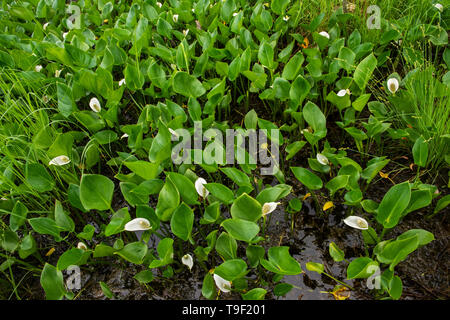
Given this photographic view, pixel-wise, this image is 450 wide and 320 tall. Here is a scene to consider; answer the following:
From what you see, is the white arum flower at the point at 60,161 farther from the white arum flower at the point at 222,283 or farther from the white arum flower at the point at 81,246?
the white arum flower at the point at 222,283

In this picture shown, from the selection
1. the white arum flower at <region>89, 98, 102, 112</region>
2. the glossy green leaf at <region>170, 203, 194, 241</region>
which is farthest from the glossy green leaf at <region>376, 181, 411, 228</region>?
the white arum flower at <region>89, 98, 102, 112</region>

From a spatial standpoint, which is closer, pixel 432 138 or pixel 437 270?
pixel 437 270

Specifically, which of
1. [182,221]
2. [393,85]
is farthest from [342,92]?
[182,221]

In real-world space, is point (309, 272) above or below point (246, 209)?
below

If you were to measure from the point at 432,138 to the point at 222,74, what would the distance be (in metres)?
0.87

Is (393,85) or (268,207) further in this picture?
(393,85)

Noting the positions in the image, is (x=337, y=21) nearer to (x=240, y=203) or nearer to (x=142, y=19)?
(x=142, y=19)

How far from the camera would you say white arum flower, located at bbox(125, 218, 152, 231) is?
43.6 inches

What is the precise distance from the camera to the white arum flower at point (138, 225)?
1.11m

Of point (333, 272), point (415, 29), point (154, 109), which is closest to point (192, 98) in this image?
point (154, 109)

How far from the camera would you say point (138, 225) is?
3.68 ft

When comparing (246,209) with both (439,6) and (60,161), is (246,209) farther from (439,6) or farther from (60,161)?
(439,6)

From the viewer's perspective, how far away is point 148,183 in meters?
1.21

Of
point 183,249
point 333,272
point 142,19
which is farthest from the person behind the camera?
point 142,19
